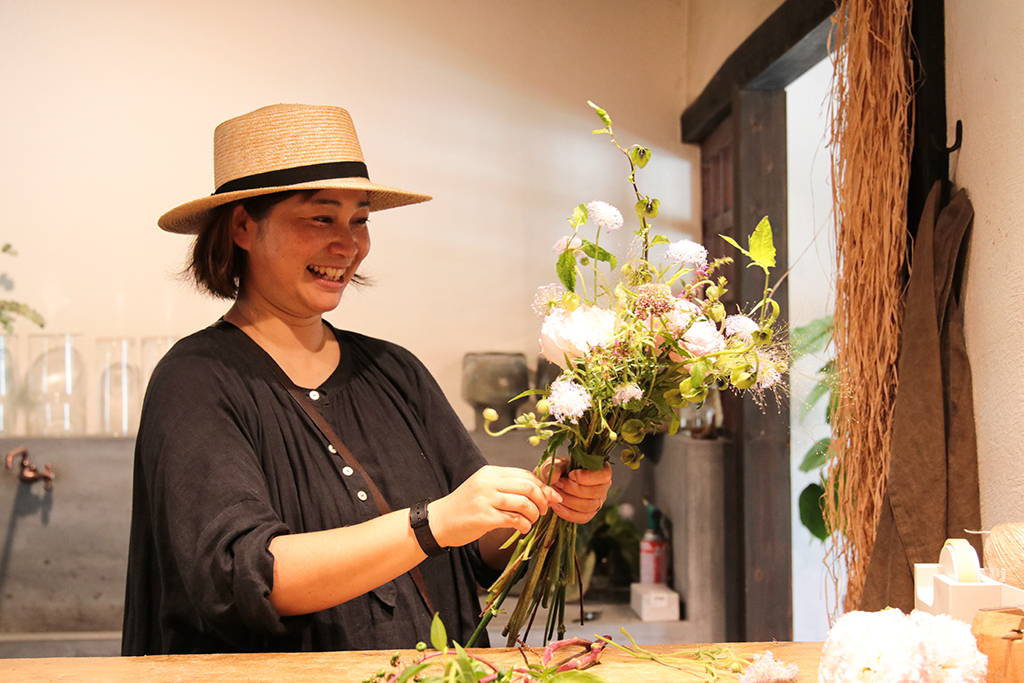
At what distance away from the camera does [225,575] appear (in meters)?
1.10

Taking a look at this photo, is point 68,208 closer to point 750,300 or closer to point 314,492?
point 314,492

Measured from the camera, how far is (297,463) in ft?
4.42

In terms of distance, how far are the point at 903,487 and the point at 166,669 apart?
4.36 ft

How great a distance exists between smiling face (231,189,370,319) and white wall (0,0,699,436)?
1.78 m

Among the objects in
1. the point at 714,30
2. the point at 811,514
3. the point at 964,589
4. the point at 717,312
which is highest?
→ the point at 714,30

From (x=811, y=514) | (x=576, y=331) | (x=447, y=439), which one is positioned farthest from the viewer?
(x=811, y=514)

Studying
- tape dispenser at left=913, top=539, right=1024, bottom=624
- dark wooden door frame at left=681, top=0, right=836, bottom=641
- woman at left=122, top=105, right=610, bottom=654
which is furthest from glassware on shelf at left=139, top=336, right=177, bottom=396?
tape dispenser at left=913, top=539, right=1024, bottom=624

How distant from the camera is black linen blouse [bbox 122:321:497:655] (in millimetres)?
1135

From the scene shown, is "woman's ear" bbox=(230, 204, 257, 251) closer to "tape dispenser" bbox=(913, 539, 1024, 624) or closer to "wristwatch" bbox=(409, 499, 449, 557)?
"wristwatch" bbox=(409, 499, 449, 557)

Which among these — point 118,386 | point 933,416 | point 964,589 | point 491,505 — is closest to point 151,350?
point 118,386

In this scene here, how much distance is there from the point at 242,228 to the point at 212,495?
21.8 inches

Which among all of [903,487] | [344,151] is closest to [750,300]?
[903,487]

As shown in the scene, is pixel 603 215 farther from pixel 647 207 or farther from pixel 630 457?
pixel 630 457

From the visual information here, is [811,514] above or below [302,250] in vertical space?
below
